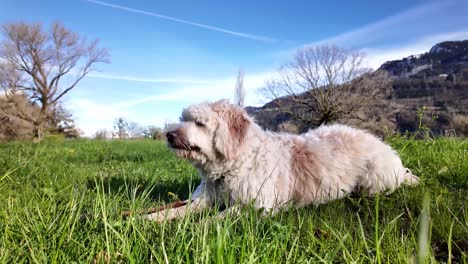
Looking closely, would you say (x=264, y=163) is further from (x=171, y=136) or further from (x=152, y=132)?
(x=152, y=132)

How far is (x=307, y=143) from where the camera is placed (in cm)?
491

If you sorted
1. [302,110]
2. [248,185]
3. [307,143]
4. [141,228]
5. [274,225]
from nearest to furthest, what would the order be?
[141,228], [274,225], [248,185], [307,143], [302,110]

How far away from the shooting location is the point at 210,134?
446 centimetres

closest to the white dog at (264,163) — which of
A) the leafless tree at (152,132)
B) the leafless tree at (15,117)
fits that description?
the leafless tree at (152,132)

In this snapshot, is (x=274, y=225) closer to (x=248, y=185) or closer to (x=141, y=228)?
(x=141, y=228)

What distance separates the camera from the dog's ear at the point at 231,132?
4316 mm

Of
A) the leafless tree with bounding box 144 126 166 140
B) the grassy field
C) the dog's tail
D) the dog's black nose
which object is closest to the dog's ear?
the dog's black nose

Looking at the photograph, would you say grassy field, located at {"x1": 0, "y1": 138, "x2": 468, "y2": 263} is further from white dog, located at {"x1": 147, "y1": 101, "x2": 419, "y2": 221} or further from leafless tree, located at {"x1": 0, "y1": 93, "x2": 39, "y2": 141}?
leafless tree, located at {"x1": 0, "y1": 93, "x2": 39, "y2": 141}

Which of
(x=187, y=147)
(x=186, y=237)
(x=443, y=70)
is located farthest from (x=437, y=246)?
(x=443, y=70)

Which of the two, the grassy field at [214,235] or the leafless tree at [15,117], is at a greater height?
the leafless tree at [15,117]

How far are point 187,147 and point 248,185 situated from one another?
0.88 meters

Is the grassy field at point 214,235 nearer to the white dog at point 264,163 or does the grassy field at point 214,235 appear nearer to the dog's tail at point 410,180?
the white dog at point 264,163

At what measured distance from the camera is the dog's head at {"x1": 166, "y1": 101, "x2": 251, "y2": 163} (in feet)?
14.2

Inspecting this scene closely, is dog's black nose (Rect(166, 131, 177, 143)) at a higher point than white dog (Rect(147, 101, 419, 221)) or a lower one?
higher
